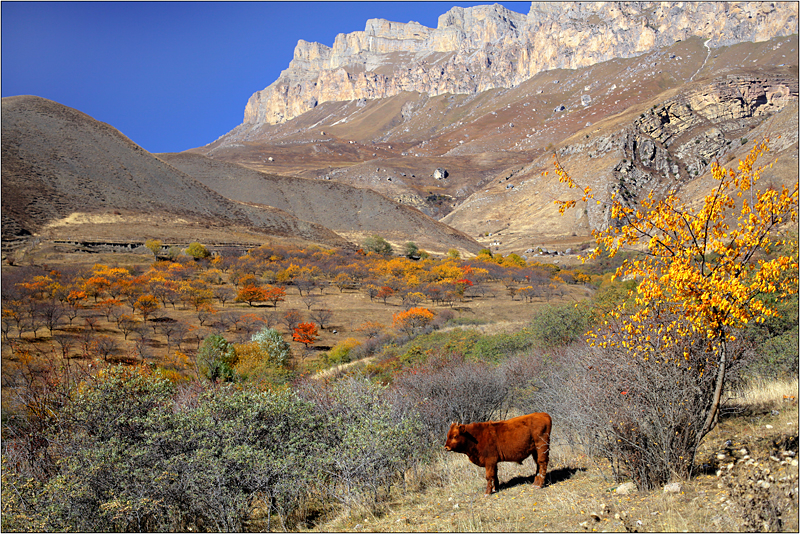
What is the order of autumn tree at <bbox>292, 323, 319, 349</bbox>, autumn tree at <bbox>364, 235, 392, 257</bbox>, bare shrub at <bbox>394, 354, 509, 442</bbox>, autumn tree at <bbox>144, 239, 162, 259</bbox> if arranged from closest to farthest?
1. bare shrub at <bbox>394, 354, 509, 442</bbox>
2. autumn tree at <bbox>292, 323, 319, 349</bbox>
3. autumn tree at <bbox>144, 239, 162, 259</bbox>
4. autumn tree at <bbox>364, 235, 392, 257</bbox>

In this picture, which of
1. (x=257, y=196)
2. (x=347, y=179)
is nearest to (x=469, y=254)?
(x=257, y=196)

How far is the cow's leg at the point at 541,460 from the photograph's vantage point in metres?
5.21

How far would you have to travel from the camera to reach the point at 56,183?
181 ft

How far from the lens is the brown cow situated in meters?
5.22

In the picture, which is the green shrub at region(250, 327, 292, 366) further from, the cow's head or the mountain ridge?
the mountain ridge

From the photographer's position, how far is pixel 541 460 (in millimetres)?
5242

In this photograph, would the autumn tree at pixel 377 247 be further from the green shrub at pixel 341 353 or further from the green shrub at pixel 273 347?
the green shrub at pixel 273 347

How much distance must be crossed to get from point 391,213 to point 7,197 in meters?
53.0

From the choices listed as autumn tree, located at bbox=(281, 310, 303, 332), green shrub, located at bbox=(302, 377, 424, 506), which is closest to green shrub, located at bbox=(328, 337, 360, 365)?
autumn tree, located at bbox=(281, 310, 303, 332)

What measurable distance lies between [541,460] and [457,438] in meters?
1.01

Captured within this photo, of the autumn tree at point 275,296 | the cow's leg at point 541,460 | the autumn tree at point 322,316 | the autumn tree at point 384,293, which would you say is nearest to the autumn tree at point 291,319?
the autumn tree at point 322,316

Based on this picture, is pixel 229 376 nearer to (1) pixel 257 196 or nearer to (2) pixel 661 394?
(2) pixel 661 394

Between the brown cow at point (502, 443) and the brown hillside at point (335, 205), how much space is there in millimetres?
65900

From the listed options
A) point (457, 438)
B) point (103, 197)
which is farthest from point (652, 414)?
point (103, 197)
